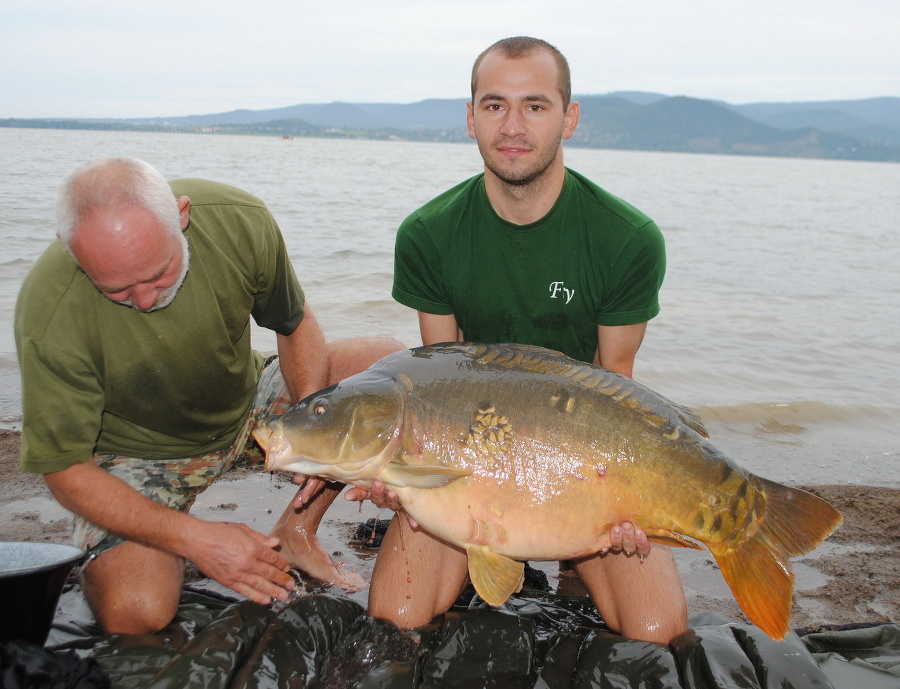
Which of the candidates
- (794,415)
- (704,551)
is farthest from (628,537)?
(794,415)

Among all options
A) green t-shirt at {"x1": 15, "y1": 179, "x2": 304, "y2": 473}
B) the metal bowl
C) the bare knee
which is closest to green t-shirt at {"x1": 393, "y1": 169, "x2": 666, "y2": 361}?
green t-shirt at {"x1": 15, "y1": 179, "x2": 304, "y2": 473}

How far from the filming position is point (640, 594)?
3.00 meters

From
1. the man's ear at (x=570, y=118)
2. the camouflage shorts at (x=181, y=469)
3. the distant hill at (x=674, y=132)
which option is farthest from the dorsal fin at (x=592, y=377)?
the distant hill at (x=674, y=132)

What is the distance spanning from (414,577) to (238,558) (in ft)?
2.47

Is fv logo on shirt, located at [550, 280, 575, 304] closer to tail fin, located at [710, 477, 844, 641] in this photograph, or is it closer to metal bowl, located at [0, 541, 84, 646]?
tail fin, located at [710, 477, 844, 641]

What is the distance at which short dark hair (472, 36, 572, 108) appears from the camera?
336cm

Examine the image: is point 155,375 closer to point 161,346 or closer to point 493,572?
point 161,346

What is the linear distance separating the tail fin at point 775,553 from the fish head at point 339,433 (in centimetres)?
119

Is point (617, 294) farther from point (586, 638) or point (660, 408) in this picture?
point (586, 638)

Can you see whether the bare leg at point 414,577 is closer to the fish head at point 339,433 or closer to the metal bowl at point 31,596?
the fish head at point 339,433

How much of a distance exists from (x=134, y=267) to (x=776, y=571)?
8.02ft

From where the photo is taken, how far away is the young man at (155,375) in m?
2.76

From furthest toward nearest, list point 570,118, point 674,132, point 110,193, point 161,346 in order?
point 674,132, point 570,118, point 161,346, point 110,193

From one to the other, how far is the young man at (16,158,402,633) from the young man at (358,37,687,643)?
62 cm
